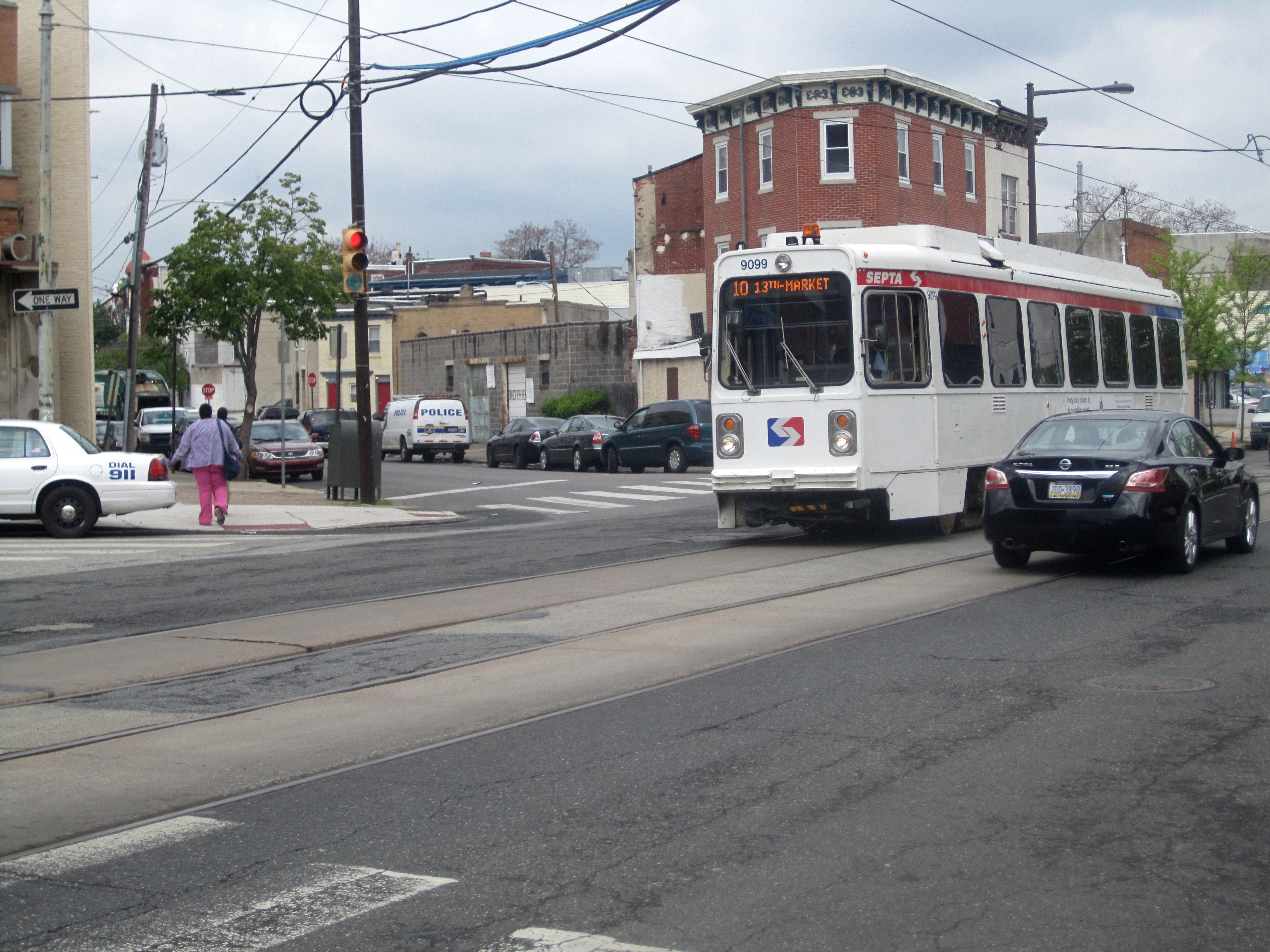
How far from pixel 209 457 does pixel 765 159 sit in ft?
92.9

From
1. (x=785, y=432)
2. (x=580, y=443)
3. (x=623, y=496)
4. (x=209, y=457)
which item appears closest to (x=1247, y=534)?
(x=785, y=432)

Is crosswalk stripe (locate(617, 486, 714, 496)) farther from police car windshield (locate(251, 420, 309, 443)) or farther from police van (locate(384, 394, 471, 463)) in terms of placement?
police van (locate(384, 394, 471, 463))

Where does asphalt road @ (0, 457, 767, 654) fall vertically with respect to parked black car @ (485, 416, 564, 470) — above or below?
below

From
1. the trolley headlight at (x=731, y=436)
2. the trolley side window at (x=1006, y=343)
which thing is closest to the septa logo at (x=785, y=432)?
the trolley headlight at (x=731, y=436)

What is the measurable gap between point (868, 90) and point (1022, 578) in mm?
32004

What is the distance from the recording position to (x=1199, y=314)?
4325 centimetres

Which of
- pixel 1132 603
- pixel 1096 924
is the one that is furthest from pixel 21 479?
pixel 1096 924

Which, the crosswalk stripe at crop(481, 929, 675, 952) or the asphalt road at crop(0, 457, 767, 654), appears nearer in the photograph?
the crosswalk stripe at crop(481, 929, 675, 952)

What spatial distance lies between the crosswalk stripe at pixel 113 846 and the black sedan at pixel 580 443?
2796 centimetres

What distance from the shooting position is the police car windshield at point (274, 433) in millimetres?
33344

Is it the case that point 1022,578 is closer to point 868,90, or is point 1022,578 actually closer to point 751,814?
point 751,814

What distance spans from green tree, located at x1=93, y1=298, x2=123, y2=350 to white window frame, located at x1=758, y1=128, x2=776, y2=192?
47.4m

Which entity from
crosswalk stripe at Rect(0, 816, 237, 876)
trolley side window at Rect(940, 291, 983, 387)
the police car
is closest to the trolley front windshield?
trolley side window at Rect(940, 291, 983, 387)

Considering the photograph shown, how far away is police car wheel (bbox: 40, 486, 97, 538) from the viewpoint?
17906 millimetres
